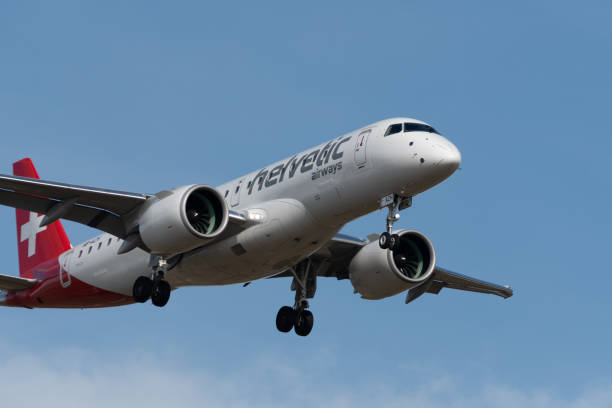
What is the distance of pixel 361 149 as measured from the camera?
32.7 metres

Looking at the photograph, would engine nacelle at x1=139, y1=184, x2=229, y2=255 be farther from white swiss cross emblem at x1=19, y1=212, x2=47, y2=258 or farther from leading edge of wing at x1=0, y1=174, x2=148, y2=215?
white swiss cross emblem at x1=19, y1=212, x2=47, y2=258

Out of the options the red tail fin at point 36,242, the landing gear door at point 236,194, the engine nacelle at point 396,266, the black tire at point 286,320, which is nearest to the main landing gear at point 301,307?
the black tire at point 286,320

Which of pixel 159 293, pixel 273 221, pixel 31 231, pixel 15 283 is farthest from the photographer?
pixel 31 231

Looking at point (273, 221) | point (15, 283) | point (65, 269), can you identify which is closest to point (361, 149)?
point (273, 221)

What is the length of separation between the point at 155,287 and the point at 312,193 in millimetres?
5972

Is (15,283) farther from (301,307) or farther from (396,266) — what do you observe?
(396,266)

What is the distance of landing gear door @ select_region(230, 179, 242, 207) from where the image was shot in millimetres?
35844

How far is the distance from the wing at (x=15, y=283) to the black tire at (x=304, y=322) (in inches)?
Result: 407

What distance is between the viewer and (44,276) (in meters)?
41.3

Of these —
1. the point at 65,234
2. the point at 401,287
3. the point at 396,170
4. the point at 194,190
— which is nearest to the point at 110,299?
the point at 65,234

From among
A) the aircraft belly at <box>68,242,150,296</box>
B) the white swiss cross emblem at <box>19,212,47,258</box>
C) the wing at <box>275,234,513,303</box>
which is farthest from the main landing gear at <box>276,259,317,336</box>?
the white swiss cross emblem at <box>19,212,47,258</box>

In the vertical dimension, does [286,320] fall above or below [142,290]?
above

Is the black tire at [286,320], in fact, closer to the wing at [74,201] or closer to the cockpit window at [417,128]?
the wing at [74,201]

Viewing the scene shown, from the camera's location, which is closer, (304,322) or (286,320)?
(304,322)
